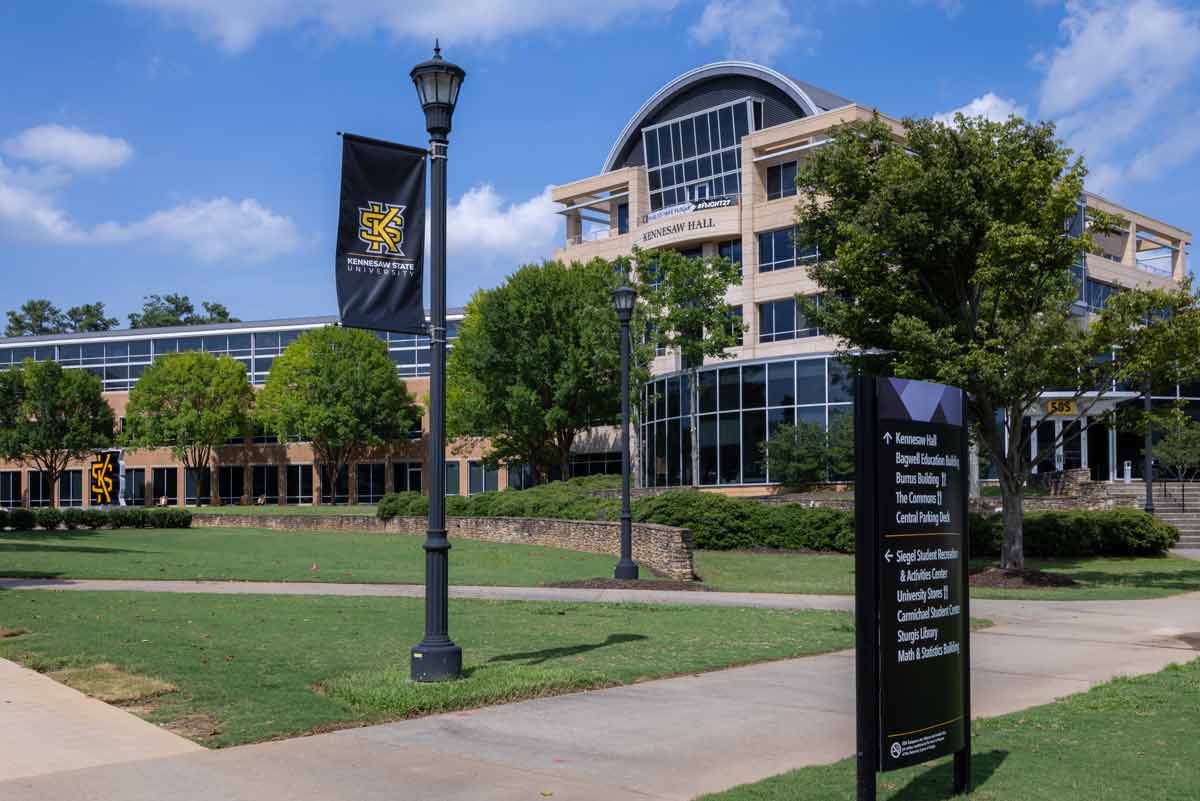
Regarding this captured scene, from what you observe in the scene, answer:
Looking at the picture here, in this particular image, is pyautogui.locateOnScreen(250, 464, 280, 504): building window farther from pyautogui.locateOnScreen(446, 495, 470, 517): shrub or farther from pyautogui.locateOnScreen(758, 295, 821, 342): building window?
pyautogui.locateOnScreen(446, 495, 470, 517): shrub

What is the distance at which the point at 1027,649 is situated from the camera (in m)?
12.4

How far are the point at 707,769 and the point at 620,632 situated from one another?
6323mm

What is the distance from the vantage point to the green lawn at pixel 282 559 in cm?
2225

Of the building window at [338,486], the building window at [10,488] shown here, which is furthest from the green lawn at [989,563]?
the building window at [10,488]

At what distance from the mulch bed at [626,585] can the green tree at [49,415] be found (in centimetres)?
6335

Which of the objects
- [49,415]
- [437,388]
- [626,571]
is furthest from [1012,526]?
[49,415]

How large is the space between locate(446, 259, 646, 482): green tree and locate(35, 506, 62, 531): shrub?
19.6 metres

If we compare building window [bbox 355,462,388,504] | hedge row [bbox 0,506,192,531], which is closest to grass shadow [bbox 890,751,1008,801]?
hedge row [bbox 0,506,192,531]

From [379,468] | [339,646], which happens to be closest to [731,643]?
[339,646]

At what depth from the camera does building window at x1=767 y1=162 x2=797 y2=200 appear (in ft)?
182

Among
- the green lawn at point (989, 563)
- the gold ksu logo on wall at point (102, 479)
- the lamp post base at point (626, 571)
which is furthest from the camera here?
the gold ksu logo on wall at point (102, 479)

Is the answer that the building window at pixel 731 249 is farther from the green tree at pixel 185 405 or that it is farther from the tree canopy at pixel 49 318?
the tree canopy at pixel 49 318

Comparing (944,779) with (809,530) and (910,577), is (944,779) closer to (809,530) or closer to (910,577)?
(910,577)

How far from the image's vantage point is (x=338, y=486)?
3081 inches
